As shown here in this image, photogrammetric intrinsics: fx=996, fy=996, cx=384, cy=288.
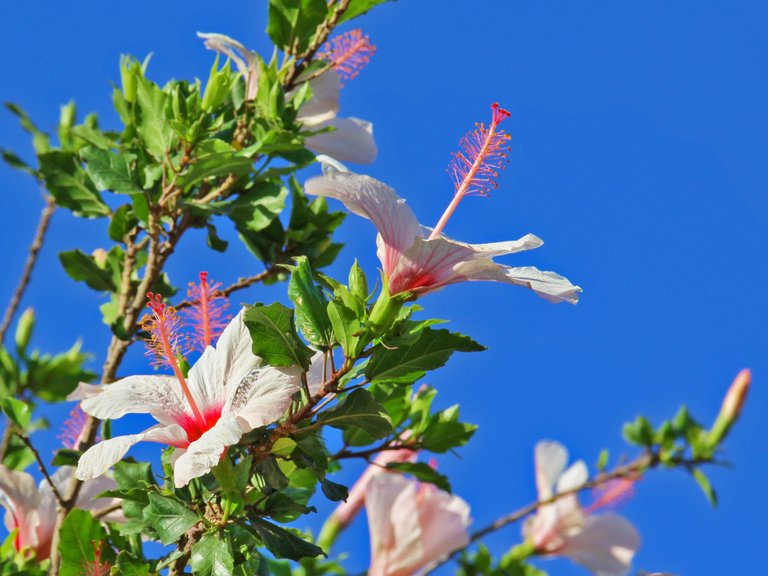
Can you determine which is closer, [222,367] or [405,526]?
[222,367]

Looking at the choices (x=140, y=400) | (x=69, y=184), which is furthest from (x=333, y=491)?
(x=69, y=184)

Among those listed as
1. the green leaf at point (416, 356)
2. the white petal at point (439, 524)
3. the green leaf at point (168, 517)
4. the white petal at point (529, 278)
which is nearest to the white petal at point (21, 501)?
the green leaf at point (168, 517)

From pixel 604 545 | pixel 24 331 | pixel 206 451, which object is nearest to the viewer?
pixel 206 451

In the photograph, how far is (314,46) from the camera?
7.93ft

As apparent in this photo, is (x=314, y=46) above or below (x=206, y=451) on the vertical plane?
Answer: above

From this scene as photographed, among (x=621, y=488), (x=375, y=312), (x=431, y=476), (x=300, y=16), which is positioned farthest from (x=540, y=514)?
(x=375, y=312)

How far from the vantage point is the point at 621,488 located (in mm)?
3566

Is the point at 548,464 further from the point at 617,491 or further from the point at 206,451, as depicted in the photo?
the point at 206,451

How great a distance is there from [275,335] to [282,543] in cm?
34

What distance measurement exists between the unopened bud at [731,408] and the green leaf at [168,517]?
8.26 ft

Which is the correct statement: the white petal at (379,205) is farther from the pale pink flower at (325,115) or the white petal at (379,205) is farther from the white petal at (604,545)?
the white petal at (604,545)

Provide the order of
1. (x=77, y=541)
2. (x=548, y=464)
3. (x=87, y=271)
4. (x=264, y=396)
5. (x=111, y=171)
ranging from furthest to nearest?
(x=548, y=464) < (x=87, y=271) < (x=111, y=171) < (x=77, y=541) < (x=264, y=396)

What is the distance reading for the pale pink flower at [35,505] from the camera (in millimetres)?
2143

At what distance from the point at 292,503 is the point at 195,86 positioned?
3.69ft
